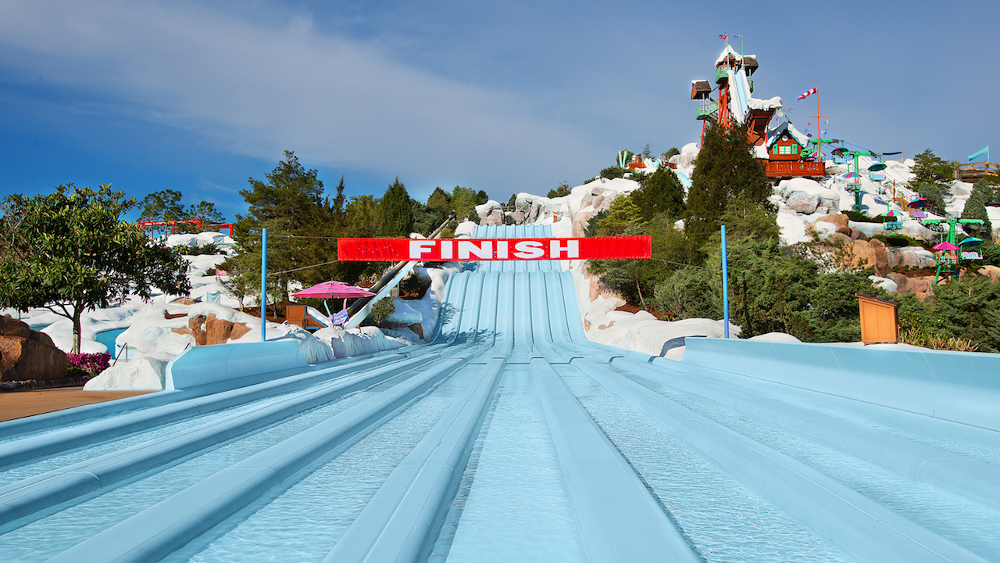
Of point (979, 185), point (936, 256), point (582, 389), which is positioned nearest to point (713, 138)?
point (936, 256)

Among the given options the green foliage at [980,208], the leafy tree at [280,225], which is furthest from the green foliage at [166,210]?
the green foliage at [980,208]

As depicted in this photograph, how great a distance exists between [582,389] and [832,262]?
17.6 m

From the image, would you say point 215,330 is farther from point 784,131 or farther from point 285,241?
point 784,131

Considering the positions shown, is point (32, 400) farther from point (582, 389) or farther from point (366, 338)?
point (366, 338)

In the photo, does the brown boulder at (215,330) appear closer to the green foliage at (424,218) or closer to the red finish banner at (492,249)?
the red finish banner at (492,249)

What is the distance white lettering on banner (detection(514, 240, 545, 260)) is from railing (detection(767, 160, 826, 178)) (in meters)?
37.2

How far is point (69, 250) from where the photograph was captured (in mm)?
10344

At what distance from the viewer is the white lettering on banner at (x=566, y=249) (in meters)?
14.5

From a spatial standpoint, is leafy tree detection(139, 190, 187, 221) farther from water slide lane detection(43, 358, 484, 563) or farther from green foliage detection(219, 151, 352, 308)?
water slide lane detection(43, 358, 484, 563)

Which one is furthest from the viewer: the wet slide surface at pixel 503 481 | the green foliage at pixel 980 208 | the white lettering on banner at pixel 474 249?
the green foliage at pixel 980 208

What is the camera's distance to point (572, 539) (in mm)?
2432

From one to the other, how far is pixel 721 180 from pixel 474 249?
15288 millimetres

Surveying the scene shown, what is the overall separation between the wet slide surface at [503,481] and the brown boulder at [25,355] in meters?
3.86

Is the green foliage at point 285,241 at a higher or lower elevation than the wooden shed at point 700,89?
lower
